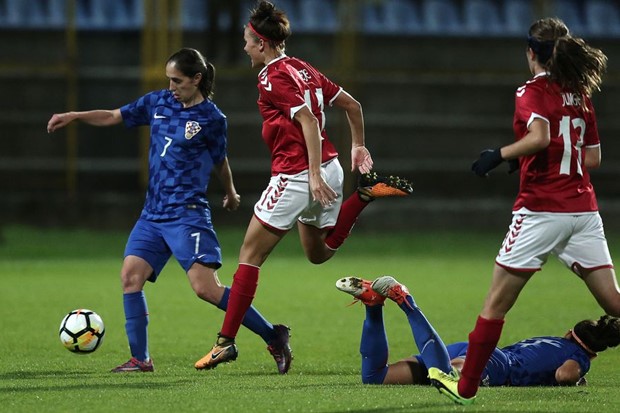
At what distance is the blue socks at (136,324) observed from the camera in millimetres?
7039

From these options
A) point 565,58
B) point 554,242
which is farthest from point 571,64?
point 554,242

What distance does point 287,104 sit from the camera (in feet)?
22.1

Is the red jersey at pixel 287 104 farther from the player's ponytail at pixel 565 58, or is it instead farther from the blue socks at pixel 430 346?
the player's ponytail at pixel 565 58

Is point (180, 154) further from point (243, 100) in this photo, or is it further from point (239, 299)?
point (243, 100)

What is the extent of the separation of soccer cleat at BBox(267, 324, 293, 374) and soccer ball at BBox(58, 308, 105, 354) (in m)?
1.04

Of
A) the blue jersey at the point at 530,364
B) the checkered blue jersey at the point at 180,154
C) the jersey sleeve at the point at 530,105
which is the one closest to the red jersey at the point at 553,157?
the jersey sleeve at the point at 530,105

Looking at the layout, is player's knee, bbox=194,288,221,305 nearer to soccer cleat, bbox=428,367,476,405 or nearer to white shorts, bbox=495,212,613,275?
soccer cleat, bbox=428,367,476,405

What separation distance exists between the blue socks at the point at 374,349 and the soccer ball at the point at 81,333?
168cm

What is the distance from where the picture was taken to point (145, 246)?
716 cm

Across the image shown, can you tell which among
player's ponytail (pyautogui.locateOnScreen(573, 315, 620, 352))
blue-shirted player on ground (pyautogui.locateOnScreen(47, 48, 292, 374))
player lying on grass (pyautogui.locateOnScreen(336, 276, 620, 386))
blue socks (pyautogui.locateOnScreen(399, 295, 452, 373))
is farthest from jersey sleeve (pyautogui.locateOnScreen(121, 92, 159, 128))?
player's ponytail (pyautogui.locateOnScreen(573, 315, 620, 352))

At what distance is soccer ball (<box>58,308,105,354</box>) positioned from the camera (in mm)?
7031

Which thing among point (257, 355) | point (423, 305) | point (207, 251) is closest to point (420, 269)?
point (423, 305)

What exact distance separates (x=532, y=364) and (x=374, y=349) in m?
0.87

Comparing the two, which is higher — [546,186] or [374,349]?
[546,186]
